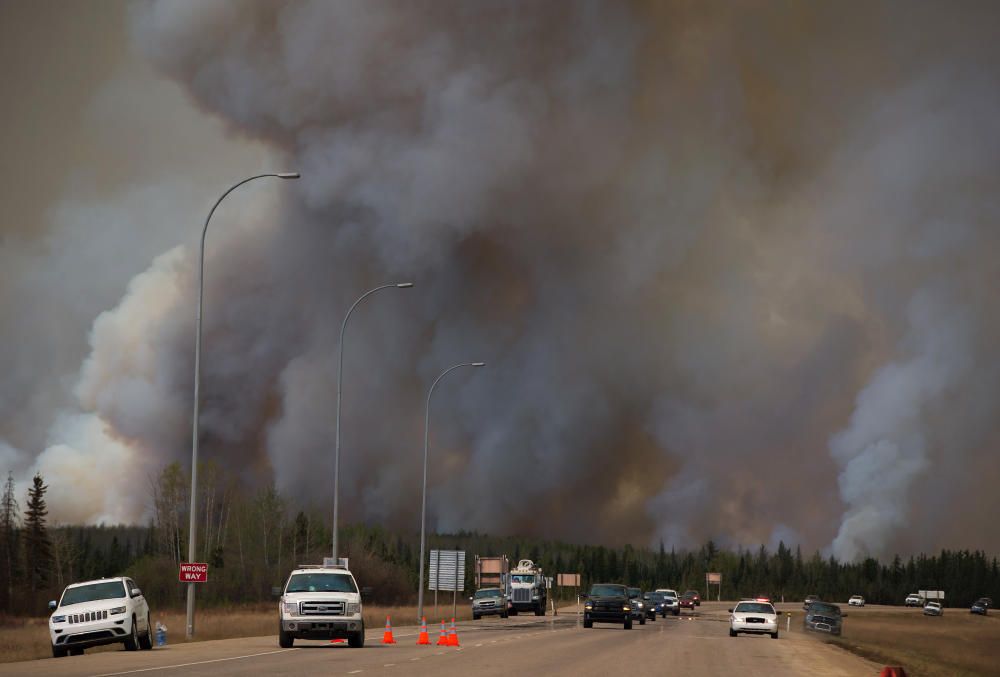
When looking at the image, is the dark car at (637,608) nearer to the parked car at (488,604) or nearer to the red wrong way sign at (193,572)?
the parked car at (488,604)

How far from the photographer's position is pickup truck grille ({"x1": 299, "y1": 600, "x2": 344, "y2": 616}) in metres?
38.8

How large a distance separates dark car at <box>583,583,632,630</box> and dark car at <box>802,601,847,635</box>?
38.7 feet

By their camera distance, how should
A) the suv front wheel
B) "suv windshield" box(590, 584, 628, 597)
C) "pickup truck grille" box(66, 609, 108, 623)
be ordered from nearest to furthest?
"pickup truck grille" box(66, 609, 108, 623) → the suv front wheel → "suv windshield" box(590, 584, 628, 597)

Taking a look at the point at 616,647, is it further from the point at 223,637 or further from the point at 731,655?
the point at 223,637

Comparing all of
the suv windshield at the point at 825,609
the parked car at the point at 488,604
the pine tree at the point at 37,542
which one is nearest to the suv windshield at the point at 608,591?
the suv windshield at the point at 825,609

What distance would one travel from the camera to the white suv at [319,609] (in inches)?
1526

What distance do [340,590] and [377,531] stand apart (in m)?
158

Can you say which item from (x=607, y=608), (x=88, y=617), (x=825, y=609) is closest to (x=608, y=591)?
(x=607, y=608)

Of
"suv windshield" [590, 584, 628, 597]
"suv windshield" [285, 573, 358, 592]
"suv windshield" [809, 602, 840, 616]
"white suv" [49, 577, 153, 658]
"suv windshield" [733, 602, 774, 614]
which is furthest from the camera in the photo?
"suv windshield" [809, 602, 840, 616]

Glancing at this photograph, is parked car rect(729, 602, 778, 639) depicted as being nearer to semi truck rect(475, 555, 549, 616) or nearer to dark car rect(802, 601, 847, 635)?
dark car rect(802, 601, 847, 635)

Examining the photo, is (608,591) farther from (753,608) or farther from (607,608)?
(753,608)

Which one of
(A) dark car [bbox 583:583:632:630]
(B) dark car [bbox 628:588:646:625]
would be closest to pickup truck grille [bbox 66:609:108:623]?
(A) dark car [bbox 583:583:632:630]

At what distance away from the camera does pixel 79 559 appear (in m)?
162

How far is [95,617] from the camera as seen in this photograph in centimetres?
3562
